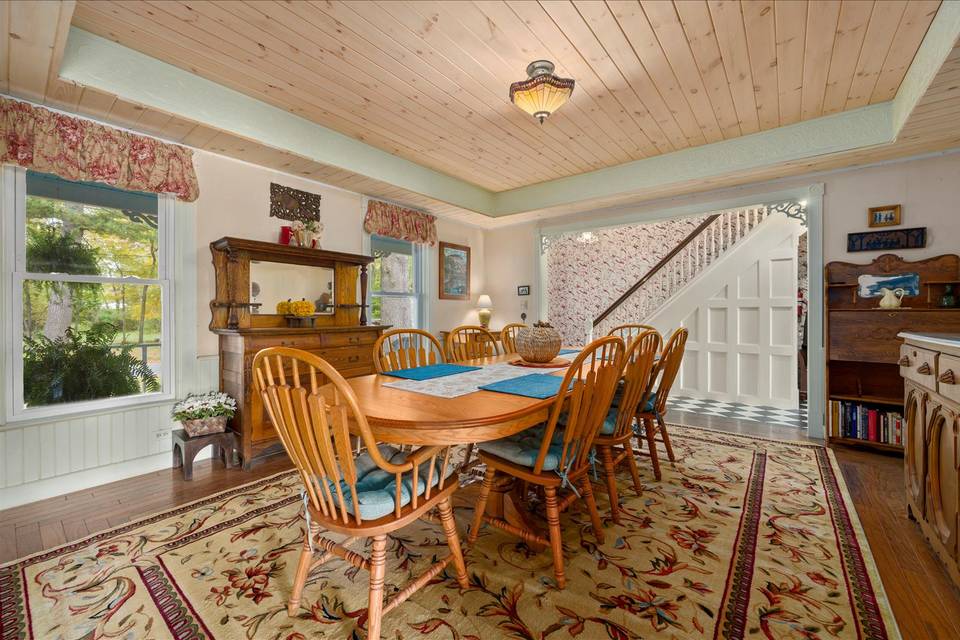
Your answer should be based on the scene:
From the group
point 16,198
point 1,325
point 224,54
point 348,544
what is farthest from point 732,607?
point 16,198

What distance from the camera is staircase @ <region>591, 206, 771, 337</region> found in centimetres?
491

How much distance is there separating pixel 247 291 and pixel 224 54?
5.08ft

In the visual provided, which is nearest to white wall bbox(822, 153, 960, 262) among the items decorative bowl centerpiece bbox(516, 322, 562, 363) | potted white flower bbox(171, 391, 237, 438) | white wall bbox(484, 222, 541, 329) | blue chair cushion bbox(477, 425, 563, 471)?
decorative bowl centerpiece bbox(516, 322, 562, 363)

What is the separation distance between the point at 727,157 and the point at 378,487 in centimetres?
379

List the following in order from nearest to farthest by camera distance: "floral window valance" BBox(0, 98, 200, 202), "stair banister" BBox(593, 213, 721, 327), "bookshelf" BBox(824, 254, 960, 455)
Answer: "floral window valance" BBox(0, 98, 200, 202) < "bookshelf" BBox(824, 254, 960, 455) < "stair banister" BBox(593, 213, 721, 327)

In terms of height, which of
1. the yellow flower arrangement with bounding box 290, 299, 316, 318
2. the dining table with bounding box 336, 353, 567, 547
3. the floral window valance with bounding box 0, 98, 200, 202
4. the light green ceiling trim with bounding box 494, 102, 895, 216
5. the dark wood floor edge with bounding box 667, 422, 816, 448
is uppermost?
the light green ceiling trim with bounding box 494, 102, 895, 216

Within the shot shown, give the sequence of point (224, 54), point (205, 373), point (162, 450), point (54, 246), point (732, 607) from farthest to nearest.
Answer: point (205, 373), point (162, 450), point (54, 246), point (224, 54), point (732, 607)

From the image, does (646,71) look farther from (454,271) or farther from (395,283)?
(454,271)

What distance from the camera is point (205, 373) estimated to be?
3041 mm

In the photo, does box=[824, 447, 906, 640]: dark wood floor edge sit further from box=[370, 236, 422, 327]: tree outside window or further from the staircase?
box=[370, 236, 422, 327]: tree outside window

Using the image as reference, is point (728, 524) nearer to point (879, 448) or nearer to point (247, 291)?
point (879, 448)

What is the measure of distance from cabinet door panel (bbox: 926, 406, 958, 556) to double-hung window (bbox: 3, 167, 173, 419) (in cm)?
419

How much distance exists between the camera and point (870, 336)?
312 cm

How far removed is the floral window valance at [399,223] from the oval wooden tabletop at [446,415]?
2.81m
